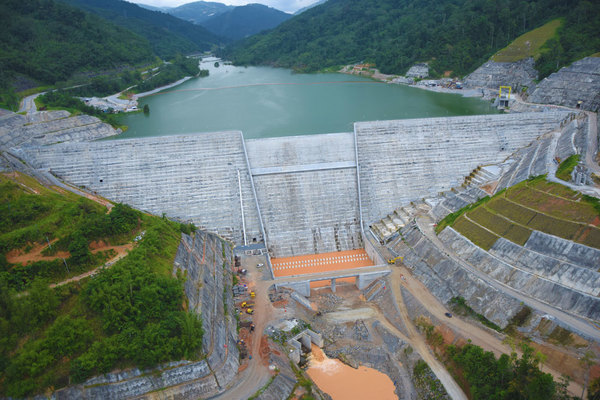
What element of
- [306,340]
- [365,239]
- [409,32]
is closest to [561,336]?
[306,340]

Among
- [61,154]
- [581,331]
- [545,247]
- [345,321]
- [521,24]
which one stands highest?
[521,24]

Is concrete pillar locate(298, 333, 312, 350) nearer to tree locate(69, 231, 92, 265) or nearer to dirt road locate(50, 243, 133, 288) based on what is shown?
dirt road locate(50, 243, 133, 288)

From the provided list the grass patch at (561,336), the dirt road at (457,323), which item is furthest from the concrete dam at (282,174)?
the grass patch at (561,336)

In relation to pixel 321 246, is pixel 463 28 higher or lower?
higher

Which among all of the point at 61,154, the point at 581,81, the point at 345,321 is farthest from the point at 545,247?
the point at 61,154

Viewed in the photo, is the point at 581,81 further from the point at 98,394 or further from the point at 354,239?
the point at 98,394

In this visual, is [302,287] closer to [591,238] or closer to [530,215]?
[530,215]
